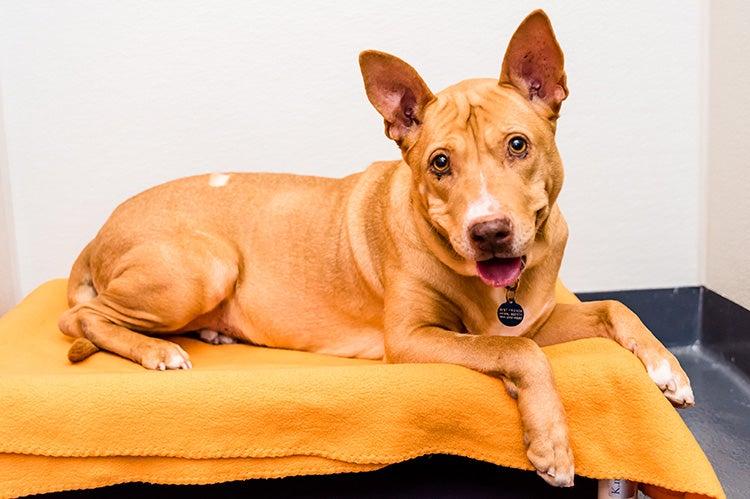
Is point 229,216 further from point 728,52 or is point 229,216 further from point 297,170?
point 728,52

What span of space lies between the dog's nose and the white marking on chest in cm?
142

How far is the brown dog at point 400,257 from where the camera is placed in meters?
2.29

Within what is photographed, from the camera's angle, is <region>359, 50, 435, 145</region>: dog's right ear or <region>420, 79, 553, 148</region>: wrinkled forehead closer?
<region>420, 79, 553, 148</region>: wrinkled forehead

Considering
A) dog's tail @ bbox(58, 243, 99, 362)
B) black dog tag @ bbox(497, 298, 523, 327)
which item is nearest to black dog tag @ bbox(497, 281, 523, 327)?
black dog tag @ bbox(497, 298, 523, 327)

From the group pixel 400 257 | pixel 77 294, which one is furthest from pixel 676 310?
pixel 77 294

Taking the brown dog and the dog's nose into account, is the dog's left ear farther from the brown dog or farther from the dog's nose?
the dog's nose

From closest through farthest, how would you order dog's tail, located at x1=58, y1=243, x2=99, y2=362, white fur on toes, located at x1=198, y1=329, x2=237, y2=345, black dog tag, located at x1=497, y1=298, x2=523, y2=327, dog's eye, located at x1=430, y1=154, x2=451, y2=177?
dog's eye, located at x1=430, y1=154, x2=451, y2=177 < black dog tag, located at x1=497, y1=298, x2=523, y2=327 < dog's tail, located at x1=58, y1=243, x2=99, y2=362 < white fur on toes, located at x1=198, y1=329, x2=237, y2=345

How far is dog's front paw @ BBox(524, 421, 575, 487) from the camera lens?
2.11m

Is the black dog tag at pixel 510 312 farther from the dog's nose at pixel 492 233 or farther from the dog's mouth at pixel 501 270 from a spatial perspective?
the dog's nose at pixel 492 233

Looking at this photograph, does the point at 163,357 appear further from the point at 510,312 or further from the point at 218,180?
the point at 510,312

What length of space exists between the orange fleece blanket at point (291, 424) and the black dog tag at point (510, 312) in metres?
0.32

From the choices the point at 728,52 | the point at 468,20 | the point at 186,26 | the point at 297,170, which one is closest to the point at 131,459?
the point at 297,170

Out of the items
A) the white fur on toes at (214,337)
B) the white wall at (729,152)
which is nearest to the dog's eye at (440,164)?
the white fur on toes at (214,337)

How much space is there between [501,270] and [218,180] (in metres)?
1.45
